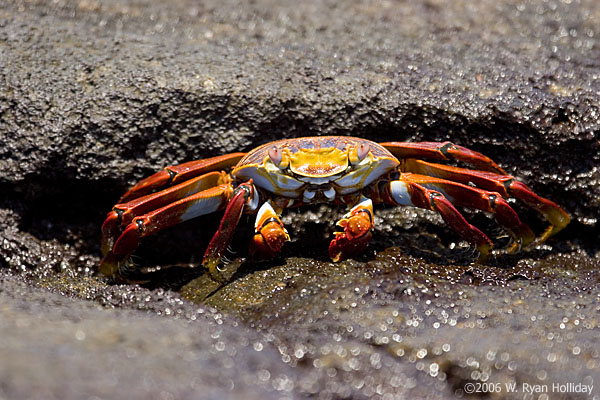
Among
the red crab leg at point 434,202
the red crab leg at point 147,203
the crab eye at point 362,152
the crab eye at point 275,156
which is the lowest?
the red crab leg at point 147,203

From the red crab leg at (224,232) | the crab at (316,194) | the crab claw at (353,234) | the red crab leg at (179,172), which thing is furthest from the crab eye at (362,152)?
the red crab leg at (179,172)

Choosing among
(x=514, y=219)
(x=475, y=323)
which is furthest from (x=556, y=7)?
(x=475, y=323)

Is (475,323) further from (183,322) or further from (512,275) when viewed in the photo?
(183,322)

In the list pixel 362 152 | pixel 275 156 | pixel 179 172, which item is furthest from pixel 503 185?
pixel 179 172

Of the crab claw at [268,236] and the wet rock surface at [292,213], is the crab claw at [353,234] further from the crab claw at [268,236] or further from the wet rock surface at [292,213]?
the crab claw at [268,236]

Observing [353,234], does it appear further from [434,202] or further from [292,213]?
[292,213]

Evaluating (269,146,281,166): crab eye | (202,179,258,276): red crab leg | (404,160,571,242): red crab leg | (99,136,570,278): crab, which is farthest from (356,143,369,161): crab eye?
(202,179,258,276): red crab leg
